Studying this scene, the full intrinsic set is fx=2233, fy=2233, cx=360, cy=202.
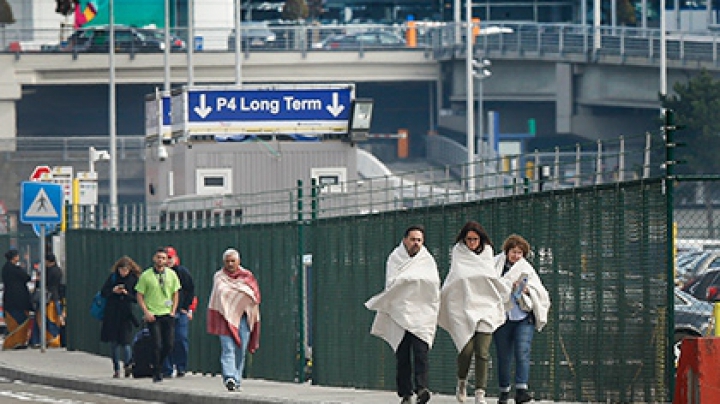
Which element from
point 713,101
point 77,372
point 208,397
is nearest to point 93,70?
point 713,101

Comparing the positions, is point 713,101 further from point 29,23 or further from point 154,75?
point 29,23

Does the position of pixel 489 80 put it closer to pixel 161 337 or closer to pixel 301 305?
pixel 161 337

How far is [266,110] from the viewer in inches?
1625

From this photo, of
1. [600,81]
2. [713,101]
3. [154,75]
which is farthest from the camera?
[154,75]

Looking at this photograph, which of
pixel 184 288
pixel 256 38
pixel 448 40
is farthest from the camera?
pixel 256 38

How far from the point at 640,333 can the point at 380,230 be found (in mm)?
5551

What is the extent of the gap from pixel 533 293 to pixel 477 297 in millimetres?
498

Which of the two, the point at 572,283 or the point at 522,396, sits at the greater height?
the point at 572,283

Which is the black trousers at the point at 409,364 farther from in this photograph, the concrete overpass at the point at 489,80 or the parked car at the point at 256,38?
the parked car at the point at 256,38

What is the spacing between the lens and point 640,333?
18422 millimetres

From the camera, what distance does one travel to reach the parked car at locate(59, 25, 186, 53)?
307 ft

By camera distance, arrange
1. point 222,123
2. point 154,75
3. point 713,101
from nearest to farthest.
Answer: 1. point 222,123
2. point 713,101
3. point 154,75

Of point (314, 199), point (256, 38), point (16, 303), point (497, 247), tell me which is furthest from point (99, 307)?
point (256, 38)

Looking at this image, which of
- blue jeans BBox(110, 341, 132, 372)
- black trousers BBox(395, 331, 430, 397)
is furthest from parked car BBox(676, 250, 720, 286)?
black trousers BBox(395, 331, 430, 397)
